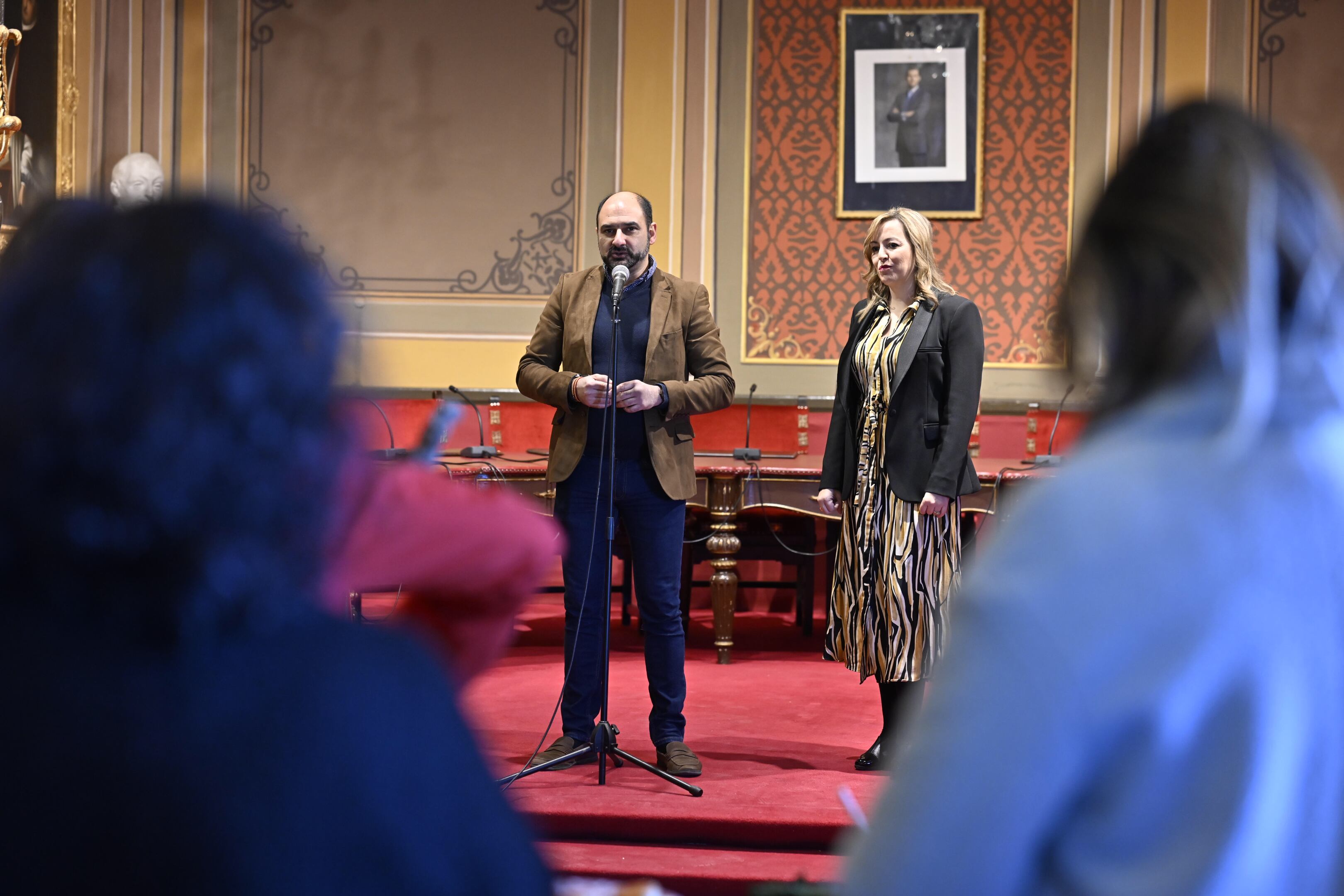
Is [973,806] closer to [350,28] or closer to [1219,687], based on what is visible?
[1219,687]

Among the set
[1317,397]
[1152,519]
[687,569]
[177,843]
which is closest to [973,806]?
[1152,519]

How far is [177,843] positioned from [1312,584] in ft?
2.05

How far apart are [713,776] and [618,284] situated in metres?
1.38

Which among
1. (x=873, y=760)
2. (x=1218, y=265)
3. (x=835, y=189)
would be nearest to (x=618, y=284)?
(x=873, y=760)

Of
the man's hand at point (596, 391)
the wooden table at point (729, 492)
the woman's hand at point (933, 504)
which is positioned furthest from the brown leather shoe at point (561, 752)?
the wooden table at point (729, 492)

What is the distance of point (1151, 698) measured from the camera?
632 mm

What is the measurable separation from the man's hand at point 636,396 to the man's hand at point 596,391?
0.10 ft

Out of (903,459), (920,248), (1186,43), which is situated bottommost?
(903,459)

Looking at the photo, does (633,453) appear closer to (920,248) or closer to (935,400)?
(935,400)

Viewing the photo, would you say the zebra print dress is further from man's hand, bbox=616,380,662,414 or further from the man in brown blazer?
man's hand, bbox=616,380,662,414

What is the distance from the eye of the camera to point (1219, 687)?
638mm

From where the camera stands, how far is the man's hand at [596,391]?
10.3 ft

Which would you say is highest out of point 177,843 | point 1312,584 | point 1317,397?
point 1317,397

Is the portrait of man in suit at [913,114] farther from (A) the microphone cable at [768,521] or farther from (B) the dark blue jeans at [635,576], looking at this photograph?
(B) the dark blue jeans at [635,576]
